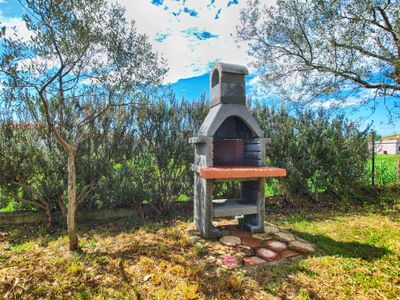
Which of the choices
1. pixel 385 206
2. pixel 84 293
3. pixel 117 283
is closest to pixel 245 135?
pixel 117 283

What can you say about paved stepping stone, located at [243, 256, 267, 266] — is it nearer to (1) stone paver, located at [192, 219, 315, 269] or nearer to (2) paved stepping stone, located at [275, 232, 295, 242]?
(1) stone paver, located at [192, 219, 315, 269]

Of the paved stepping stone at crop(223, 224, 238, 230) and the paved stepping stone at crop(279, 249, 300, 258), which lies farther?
the paved stepping stone at crop(223, 224, 238, 230)

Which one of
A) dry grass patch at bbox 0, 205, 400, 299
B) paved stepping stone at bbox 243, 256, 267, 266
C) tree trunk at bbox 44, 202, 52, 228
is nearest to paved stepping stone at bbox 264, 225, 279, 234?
dry grass patch at bbox 0, 205, 400, 299

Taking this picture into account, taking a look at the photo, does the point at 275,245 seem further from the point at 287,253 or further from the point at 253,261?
the point at 253,261

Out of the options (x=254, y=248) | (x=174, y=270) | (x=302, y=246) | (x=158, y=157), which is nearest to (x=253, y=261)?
(x=254, y=248)

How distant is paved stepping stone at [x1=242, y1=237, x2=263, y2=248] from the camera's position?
11.3 feet

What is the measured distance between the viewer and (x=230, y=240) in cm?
361

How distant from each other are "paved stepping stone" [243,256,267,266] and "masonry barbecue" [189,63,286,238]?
2.69 feet

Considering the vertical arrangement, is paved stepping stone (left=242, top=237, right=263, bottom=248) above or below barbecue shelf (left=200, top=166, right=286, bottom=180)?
below

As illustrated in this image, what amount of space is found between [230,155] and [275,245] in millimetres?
1838

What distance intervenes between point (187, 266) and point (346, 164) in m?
5.42

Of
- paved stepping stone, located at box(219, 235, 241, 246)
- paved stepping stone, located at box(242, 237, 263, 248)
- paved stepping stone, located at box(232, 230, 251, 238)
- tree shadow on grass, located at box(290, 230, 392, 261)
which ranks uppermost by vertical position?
paved stepping stone, located at box(219, 235, 241, 246)

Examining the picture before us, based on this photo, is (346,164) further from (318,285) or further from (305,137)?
(318,285)

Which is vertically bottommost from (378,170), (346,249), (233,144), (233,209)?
(346,249)
